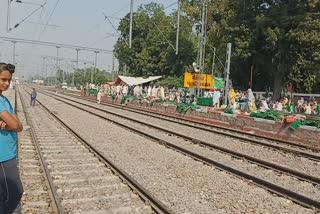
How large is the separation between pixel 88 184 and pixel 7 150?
9.97ft

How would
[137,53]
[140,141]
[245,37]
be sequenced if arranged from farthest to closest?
[137,53]
[245,37]
[140,141]

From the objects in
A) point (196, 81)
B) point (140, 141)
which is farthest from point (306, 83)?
point (140, 141)

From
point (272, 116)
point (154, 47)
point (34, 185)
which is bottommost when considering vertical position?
point (34, 185)

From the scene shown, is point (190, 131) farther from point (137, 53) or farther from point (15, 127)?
point (137, 53)

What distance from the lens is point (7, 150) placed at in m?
3.10

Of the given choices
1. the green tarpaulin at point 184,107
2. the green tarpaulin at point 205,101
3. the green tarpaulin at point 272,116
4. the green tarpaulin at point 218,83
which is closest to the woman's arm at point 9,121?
the green tarpaulin at point 272,116

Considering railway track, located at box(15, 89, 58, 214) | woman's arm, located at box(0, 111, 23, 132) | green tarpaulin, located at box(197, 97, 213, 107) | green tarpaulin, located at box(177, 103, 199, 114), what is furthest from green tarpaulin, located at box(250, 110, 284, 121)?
woman's arm, located at box(0, 111, 23, 132)

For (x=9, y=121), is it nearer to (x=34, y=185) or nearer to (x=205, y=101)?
(x=34, y=185)

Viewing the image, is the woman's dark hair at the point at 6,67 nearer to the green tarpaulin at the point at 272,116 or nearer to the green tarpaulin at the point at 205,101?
the green tarpaulin at the point at 272,116

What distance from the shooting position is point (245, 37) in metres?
34.8

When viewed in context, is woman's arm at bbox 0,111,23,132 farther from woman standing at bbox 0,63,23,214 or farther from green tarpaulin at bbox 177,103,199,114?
green tarpaulin at bbox 177,103,199,114

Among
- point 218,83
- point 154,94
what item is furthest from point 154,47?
point 218,83

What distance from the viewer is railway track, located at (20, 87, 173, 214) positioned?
488 cm

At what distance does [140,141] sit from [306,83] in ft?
100
